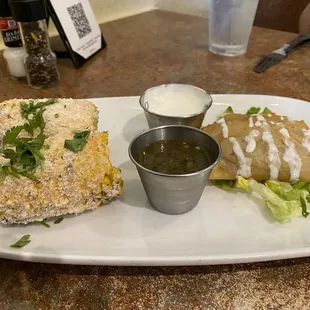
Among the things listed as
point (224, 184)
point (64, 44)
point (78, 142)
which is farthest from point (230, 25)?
point (78, 142)

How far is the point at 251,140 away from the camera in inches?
60.7

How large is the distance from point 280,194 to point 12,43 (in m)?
1.76

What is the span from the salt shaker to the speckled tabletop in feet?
0.26

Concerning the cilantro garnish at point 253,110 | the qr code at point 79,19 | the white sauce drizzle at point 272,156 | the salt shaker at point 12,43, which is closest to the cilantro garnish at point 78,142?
the white sauce drizzle at point 272,156

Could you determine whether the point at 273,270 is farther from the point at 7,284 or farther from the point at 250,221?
the point at 7,284

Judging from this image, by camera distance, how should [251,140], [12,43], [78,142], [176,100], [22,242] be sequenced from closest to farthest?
[22,242]
[78,142]
[251,140]
[176,100]
[12,43]

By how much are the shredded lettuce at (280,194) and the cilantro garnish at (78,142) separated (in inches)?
21.7

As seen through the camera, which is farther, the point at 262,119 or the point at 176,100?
the point at 176,100

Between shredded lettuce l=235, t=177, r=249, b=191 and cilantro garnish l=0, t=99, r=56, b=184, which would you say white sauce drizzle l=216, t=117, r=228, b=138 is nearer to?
shredded lettuce l=235, t=177, r=249, b=191

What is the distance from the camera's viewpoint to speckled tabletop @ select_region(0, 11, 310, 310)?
1.09 meters

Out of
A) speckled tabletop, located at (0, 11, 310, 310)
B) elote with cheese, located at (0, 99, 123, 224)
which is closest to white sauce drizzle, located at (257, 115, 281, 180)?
speckled tabletop, located at (0, 11, 310, 310)

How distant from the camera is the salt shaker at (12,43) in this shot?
213cm

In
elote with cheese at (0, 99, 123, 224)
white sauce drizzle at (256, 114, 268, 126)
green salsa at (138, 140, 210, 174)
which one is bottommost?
white sauce drizzle at (256, 114, 268, 126)

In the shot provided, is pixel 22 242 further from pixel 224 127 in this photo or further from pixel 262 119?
pixel 262 119
